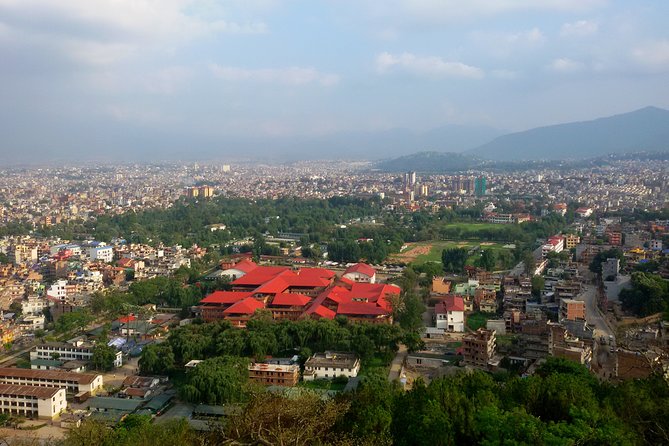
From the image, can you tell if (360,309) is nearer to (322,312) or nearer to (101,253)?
(322,312)

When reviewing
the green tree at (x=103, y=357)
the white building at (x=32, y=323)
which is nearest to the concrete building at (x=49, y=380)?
the green tree at (x=103, y=357)

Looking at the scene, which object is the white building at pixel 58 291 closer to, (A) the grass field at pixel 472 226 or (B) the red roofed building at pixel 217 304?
(B) the red roofed building at pixel 217 304

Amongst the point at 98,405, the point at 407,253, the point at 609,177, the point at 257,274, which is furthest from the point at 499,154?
the point at 98,405

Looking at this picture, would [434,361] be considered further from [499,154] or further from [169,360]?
[499,154]

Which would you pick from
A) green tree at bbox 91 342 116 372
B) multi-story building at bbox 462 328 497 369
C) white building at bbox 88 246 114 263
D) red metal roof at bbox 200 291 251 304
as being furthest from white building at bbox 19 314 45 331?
multi-story building at bbox 462 328 497 369

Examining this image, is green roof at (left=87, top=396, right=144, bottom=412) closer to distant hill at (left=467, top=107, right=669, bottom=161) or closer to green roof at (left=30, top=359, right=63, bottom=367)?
green roof at (left=30, top=359, right=63, bottom=367)
